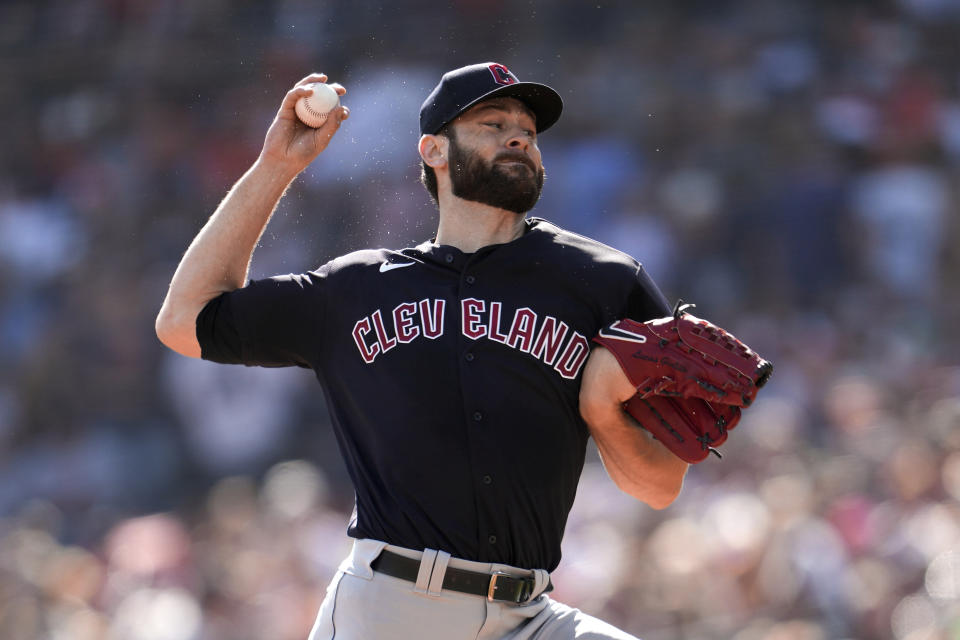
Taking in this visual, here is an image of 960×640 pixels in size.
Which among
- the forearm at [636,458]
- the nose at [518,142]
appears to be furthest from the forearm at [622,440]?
the nose at [518,142]

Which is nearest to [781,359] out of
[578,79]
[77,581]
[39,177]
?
[578,79]

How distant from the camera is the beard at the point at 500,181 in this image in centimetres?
334

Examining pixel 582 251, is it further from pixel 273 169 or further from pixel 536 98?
pixel 273 169

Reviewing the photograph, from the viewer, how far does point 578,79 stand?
8.93 meters

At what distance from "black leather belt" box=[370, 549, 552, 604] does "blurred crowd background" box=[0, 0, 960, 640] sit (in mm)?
2698

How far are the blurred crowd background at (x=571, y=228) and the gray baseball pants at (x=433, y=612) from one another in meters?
2.61

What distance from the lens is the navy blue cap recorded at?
11.1 ft

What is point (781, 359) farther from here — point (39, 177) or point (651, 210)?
point (39, 177)

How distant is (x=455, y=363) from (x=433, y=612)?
58 cm

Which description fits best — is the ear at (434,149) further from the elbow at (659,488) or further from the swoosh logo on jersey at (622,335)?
the elbow at (659,488)

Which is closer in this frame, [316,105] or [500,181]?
[500,181]

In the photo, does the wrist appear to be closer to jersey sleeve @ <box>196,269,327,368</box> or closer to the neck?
jersey sleeve @ <box>196,269,327,368</box>

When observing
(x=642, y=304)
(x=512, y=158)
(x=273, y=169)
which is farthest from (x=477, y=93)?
(x=642, y=304)

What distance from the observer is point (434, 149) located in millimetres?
3508
